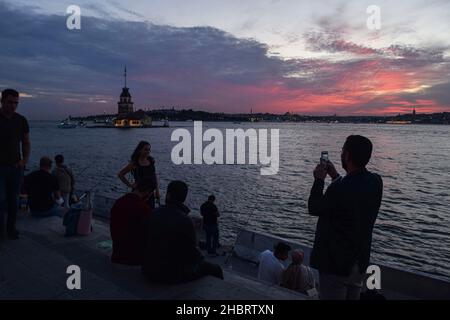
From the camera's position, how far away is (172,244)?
4082 millimetres

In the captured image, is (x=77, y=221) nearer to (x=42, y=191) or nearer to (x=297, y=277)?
(x=42, y=191)

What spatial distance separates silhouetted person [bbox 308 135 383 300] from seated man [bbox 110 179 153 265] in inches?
96.5

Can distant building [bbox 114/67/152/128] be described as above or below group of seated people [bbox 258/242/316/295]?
above

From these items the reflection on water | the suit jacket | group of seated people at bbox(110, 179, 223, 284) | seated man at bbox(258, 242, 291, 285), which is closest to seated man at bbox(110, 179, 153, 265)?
group of seated people at bbox(110, 179, 223, 284)

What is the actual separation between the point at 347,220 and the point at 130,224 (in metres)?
3.01

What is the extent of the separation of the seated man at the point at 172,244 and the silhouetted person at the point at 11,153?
3.13 metres

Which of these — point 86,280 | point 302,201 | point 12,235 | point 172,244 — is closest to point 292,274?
point 172,244

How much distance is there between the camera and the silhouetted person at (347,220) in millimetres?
3266

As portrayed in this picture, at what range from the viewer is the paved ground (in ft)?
13.2

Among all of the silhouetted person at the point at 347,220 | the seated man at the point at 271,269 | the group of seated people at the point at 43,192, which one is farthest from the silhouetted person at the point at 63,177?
the silhouetted person at the point at 347,220

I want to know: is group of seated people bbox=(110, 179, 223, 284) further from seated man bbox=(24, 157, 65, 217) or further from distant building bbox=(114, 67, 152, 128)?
distant building bbox=(114, 67, 152, 128)

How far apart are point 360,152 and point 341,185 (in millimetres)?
403
